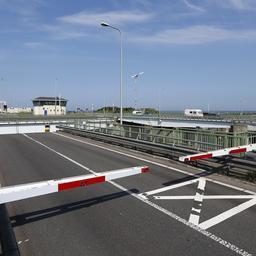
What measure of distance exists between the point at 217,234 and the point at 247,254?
0.81 m

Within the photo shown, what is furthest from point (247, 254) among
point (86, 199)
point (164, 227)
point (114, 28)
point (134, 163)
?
point (114, 28)

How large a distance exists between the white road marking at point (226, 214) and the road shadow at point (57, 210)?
2.53m

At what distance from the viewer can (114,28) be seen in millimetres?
26703

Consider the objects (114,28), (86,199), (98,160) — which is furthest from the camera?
(114,28)

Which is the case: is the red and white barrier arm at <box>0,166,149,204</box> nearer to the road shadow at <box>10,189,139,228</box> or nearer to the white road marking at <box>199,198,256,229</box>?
the road shadow at <box>10,189,139,228</box>

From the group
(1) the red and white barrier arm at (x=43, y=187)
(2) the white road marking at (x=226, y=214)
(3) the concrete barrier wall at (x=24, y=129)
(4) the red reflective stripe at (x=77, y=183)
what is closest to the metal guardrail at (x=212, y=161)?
(2) the white road marking at (x=226, y=214)

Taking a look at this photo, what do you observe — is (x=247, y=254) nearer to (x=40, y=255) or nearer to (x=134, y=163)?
(x=40, y=255)

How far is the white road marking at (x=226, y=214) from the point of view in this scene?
6.00 metres

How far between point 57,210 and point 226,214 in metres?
3.52

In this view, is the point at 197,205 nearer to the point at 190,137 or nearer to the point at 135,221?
the point at 135,221

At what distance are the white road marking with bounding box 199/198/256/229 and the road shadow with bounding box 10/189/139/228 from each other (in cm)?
253

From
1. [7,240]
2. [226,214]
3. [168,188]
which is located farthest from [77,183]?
[168,188]

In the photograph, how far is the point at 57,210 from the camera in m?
6.89

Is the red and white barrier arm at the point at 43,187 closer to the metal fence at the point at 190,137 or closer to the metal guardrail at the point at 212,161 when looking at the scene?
the metal guardrail at the point at 212,161
